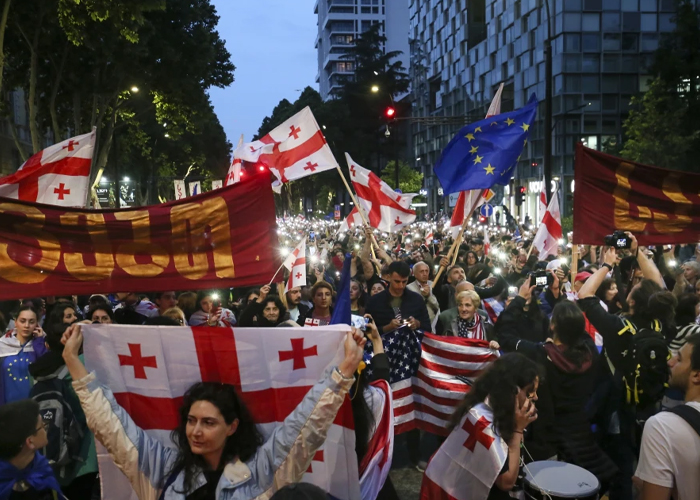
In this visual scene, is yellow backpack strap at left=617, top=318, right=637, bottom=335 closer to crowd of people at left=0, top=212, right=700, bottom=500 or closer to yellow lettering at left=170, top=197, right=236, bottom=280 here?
crowd of people at left=0, top=212, right=700, bottom=500

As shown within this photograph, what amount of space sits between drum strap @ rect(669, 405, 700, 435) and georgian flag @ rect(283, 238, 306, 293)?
20.6 ft

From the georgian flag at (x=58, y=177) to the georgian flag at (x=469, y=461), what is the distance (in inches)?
191

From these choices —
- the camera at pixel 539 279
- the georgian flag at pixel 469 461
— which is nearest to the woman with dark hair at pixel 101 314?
the georgian flag at pixel 469 461

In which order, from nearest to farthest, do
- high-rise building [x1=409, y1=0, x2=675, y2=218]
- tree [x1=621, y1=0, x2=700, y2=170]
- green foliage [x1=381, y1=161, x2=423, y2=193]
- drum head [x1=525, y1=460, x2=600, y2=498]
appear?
drum head [x1=525, y1=460, x2=600, y2=498], tree [x1=621, y1=0, x2=700, y2=170], high-rise building [x1=409, y1=0, x2=675, y2=218], green foliage [x1=381, y1=161, x2=423, y2=193]

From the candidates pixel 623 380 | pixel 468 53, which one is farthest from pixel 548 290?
pixel 468 53

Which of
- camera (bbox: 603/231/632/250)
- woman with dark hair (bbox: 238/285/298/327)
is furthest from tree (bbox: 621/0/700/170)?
camera (bbox: 603/231/632/250)

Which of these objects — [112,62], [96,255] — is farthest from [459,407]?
[112,62]

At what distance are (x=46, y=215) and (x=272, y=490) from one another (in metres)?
2.51

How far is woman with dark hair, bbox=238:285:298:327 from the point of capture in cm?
714

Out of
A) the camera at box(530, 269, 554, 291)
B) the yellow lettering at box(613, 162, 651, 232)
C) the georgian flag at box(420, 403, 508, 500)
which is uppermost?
the yellow lettering at box(613, 162, 651, 232)

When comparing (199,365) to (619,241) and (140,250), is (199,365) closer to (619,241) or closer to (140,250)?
(140,250)

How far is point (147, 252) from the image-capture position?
440 centimetres

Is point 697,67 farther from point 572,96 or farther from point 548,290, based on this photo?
point 548,290

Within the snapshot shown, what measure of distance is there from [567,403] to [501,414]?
109 centimetres
